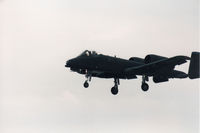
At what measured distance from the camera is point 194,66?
6144 cm

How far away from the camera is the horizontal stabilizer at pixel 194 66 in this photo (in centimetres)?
6106

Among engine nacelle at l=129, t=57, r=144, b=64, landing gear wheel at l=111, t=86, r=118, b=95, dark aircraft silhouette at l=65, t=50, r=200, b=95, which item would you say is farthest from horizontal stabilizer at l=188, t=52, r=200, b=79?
landing gear wheel at l=111, t=86, r=118, b=95

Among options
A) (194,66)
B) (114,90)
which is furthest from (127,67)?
(194,66)

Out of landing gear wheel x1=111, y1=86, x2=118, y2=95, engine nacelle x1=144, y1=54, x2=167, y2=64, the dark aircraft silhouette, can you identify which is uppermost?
engine nacelle x1=144, y1=54, x2=167, y2=64

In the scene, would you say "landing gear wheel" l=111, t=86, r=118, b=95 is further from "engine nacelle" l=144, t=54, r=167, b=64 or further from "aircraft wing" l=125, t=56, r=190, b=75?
"engine nacelle" l=144, t=54, r=167, b=64

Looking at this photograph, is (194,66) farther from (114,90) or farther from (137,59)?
(114,90)

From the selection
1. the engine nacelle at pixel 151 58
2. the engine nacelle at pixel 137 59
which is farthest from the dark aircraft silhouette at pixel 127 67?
the engine nacelle at pixel 137 59

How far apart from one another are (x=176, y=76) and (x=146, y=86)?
2.75 m

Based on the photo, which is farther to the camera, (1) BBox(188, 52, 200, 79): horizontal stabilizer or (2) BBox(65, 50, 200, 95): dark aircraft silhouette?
(1) BBox(188, 52, 200, 79): horizontal stabilizer

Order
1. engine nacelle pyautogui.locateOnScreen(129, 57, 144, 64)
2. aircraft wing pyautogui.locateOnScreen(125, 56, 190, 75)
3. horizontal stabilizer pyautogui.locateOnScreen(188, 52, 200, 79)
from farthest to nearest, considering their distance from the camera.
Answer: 1. engine nacelle pyautogui.locateOnScreen(129, 57, 144, 64)
2. horizontal stabilizer pyautogui.locateOnScreen(188, 52, 200, 79)
3. aircraft wing pyautogui.locateOnScreen(125, 56, 190, 75)

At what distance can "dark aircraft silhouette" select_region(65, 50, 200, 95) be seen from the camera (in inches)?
2352

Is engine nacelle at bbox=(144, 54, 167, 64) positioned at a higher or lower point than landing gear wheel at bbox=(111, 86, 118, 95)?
higher

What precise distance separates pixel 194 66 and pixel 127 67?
575cm

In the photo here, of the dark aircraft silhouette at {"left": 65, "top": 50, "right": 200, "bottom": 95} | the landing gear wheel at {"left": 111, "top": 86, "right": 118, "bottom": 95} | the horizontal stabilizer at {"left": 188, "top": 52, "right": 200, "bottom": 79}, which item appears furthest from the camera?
the landing gear wheel at {"left": 111, "top": 86, "right": 118, "bottom": 95}
